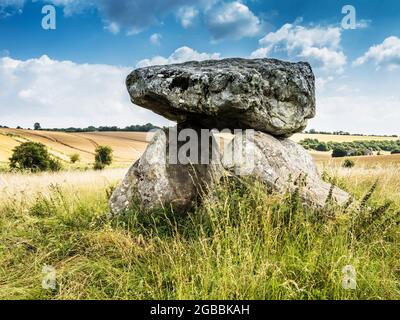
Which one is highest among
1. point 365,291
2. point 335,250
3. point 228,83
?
point 228,83

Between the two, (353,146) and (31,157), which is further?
(353,146)

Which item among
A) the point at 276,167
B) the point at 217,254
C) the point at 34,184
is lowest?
the point at 217,254

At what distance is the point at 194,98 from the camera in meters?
6.90

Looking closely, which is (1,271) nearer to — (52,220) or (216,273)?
(52,220)

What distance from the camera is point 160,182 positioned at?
707cm

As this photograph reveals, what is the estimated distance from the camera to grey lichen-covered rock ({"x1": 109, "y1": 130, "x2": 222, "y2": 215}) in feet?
22.8

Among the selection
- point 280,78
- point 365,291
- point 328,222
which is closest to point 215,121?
point 280,78

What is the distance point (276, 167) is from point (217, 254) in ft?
10.3

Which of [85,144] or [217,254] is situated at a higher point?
[85,144]

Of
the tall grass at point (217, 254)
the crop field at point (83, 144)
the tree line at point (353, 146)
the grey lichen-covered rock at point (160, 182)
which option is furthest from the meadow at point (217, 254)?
the tree line at point (353, 146)

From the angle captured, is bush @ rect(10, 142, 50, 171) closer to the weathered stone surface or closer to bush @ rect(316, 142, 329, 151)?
the weathered stone surface

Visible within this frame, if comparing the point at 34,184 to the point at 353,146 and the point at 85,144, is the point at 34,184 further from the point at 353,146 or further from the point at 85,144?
the point at 353,146

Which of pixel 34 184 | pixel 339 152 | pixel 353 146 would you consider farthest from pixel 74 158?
pixel 353 146

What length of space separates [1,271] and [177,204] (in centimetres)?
303
